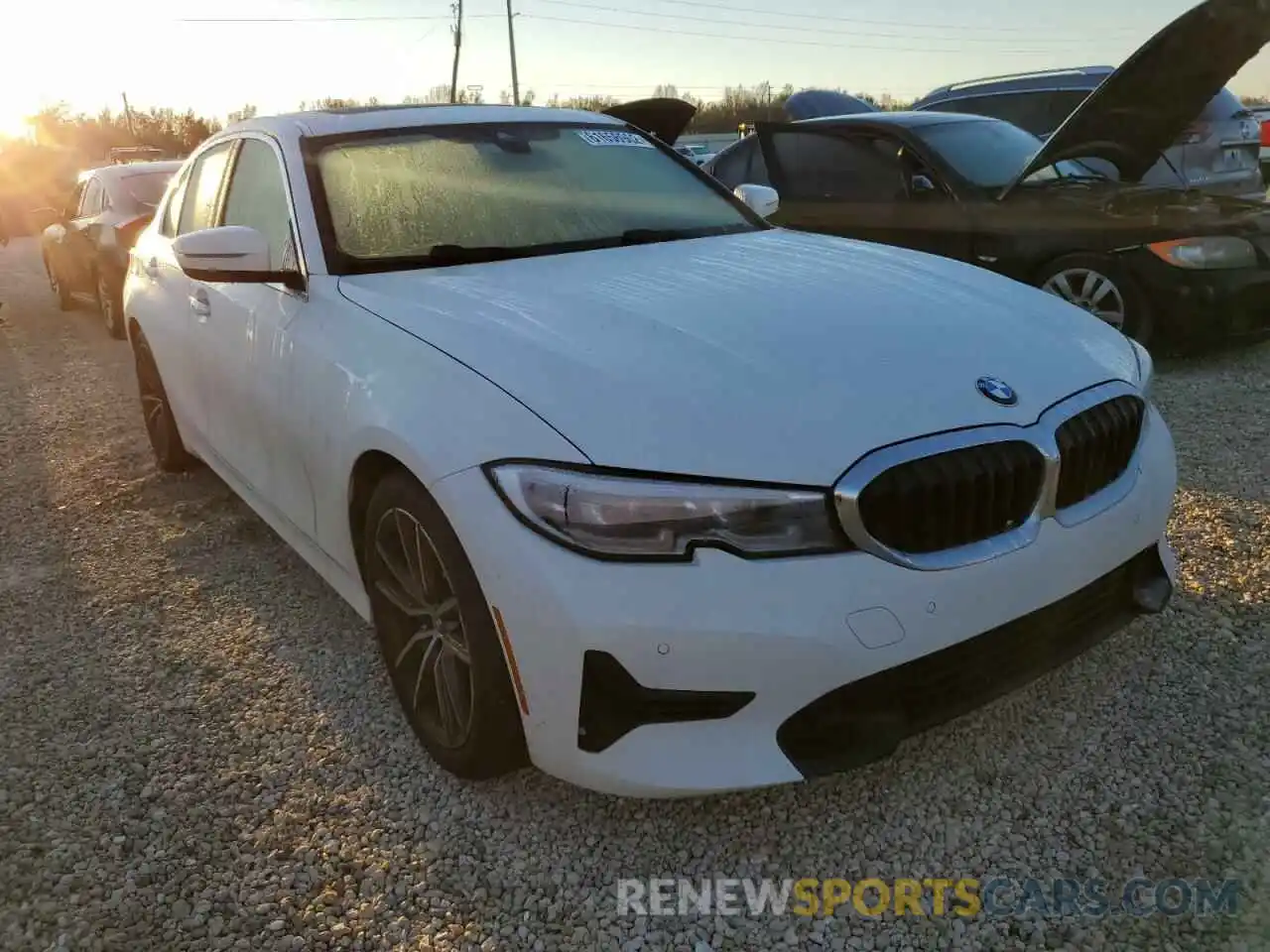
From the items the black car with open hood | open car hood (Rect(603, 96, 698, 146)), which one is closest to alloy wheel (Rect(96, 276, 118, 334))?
open car hood (Rect(603, 96, 698, 146))

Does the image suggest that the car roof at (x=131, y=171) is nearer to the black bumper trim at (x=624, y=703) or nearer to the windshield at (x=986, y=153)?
the windshield at (x=986, y=153)

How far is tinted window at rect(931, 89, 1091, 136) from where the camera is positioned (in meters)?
10.8

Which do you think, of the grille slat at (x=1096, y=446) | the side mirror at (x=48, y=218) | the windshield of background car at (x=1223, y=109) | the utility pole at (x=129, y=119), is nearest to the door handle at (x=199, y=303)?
the grille slat at (x=1096, y=446)

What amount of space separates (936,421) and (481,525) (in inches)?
36.9

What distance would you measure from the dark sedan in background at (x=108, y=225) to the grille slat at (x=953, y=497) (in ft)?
26.2

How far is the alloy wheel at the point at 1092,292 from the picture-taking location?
18.8 ft

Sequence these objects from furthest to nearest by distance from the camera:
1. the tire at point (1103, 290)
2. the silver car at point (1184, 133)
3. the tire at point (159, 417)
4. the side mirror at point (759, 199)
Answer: the silver car at point (1184, 133) → the tire at point (1103, 290) → the tire at point (159, 417) → the side mirror at point (759, 199)

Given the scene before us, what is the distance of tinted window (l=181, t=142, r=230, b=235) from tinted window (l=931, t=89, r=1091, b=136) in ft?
27.6

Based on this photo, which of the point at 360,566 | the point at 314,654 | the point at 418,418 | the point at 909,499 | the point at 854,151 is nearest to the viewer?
the point at 909,499

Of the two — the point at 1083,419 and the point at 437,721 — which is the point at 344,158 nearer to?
the point at 437,721

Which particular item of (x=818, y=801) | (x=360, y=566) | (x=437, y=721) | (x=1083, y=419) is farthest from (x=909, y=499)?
(x=360, y=566)

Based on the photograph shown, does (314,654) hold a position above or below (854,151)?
below

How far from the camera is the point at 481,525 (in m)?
2.05

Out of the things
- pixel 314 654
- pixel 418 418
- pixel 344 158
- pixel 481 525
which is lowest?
pixel 314 654
